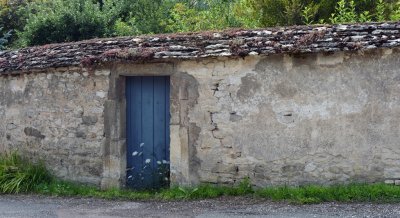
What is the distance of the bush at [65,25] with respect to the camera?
14992mm

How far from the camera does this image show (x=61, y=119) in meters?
9.62

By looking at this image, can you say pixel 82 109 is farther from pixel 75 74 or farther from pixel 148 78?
pixel 148 78

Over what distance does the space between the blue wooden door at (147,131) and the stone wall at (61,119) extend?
0.50 m

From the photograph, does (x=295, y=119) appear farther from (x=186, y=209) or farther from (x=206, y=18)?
(x=206, y=18)

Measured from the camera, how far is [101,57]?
884 centimetres

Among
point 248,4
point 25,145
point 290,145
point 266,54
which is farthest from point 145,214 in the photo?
point 248,4

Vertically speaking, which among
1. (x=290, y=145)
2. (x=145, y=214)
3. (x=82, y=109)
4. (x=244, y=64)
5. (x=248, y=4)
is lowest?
(x=145, y=214)

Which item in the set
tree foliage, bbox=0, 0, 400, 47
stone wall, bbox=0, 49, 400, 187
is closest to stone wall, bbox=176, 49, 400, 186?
stone wall, bbox=0, 49, 400, 187

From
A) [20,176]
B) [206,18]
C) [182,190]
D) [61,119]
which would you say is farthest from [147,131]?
[206,18]

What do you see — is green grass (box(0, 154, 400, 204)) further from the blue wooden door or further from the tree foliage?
the tree foliage

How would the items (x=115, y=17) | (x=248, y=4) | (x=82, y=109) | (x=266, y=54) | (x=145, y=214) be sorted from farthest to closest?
(x=115, y=17)
(x=248, y=4)
(x=82, y=109)
(x=266, y=54)
(x=145, y=214)

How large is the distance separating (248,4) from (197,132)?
21.8 ft

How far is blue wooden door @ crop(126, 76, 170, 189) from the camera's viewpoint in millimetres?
8953

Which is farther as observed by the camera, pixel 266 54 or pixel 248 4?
pixel 248 4
